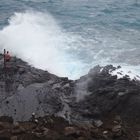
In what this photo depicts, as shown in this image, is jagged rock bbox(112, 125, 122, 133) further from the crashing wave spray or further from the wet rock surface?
the crashing wave spray

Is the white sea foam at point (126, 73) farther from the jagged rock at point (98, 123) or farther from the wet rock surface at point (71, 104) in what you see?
the jagged rock at point (98, 123)

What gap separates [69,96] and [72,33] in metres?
16.4

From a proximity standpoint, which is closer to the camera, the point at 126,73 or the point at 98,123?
the point at 98,123

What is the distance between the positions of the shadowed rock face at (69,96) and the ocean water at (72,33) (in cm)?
483

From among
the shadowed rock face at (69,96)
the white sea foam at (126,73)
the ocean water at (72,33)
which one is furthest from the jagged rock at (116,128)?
the ocean water at (72,33)

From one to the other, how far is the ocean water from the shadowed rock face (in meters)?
4.83

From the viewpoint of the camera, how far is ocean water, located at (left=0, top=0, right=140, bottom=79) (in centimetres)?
2855

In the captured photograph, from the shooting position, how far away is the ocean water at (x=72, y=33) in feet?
93.7

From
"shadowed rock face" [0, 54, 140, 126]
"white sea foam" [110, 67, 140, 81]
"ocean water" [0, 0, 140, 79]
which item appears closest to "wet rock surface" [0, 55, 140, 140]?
"shadowed rock face" [0, 54, 140, 126]

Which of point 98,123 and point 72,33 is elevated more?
point 72,33

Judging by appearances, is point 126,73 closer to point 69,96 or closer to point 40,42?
point 69,96

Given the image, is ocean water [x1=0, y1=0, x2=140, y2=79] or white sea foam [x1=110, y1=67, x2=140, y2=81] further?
ocean water [x1=0, y1=0, x2=140, y2=79]

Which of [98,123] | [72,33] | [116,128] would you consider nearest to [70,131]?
[98,123]

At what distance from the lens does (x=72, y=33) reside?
35.9 m
